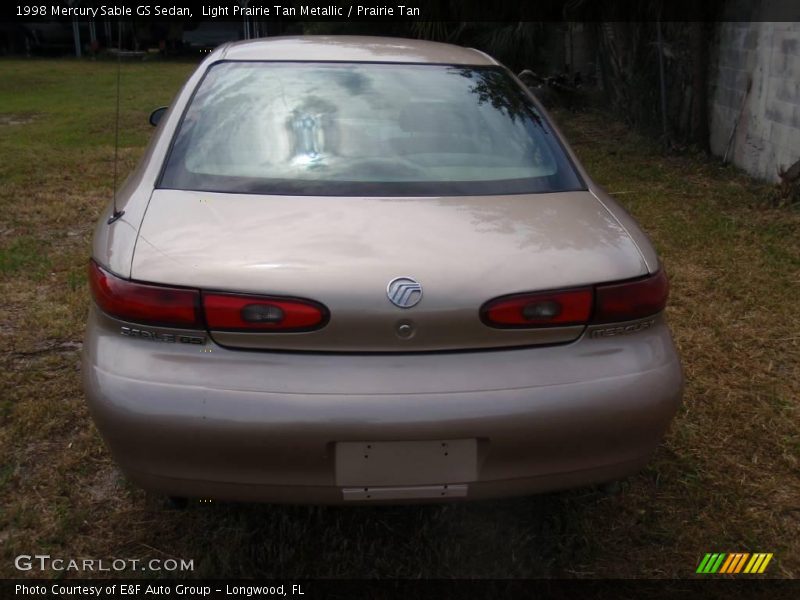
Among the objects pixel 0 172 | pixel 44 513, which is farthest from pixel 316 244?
pixel 0 172

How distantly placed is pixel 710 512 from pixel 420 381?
1.27m

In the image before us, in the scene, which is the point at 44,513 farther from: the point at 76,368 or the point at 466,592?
the point at 466,592

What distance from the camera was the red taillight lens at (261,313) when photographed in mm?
1843

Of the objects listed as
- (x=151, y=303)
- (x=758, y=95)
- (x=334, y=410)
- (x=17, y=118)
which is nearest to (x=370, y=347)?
(x=334, y=410)

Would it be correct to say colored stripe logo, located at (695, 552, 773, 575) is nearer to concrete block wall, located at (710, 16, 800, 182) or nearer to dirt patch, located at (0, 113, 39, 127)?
concrete block wall, located at (710, 16, 800, 182)

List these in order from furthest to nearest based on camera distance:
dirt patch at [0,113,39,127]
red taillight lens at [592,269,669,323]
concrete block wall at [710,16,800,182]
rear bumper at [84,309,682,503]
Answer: dirt patch at [0,113,39,127] < concrete block wall at [710,16,800,182] < red taillight lens at [592,269,669,323] < rear bumper at [84,309,682,503]

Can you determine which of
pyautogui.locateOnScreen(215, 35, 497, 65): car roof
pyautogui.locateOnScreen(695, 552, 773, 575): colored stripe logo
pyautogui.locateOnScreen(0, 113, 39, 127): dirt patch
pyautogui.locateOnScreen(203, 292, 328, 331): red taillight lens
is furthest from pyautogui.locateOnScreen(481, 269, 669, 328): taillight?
pyautogui.locateOnScreen(0, 113, 39, 127): dirt patch

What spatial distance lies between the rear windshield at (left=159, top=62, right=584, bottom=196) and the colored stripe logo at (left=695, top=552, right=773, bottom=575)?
1171 millimetres

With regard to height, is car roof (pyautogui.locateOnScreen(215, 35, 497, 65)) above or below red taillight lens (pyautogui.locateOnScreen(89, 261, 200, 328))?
above

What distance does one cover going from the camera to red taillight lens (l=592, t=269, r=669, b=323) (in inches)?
78.2

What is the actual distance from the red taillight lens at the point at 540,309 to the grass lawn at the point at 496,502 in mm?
780

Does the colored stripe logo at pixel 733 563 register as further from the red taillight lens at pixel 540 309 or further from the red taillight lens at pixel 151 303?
the red taillight lens at pixel 151 303

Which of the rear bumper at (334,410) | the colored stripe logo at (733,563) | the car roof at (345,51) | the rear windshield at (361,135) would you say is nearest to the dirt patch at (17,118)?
the car roof at (345,51)

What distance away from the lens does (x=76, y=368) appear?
339 centimetres
